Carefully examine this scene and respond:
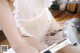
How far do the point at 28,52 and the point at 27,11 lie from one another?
251 mm

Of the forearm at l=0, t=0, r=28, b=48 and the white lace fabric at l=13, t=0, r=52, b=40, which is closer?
the forearm at l=0, t=0, r=28, b=48

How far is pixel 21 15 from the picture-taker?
2.05 feet

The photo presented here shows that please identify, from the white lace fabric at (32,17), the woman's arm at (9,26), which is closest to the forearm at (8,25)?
the woman's arm at (9,26)

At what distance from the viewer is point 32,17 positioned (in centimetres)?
65

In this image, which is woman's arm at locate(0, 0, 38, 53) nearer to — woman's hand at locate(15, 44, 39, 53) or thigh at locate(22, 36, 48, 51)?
woman's hand at locate(15, 44, 39, 53)

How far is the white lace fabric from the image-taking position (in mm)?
613

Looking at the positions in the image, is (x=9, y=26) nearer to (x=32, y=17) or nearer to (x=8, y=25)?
(x=8, y=25)

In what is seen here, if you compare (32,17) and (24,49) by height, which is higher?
(32,17)

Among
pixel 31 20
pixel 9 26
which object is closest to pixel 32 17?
pixel 31 20

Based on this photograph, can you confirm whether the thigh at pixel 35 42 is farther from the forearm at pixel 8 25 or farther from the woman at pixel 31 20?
the forearm at pixel 8 25

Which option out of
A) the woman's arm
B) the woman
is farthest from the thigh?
the woman's arm

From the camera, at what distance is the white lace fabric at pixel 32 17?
2.01 feet

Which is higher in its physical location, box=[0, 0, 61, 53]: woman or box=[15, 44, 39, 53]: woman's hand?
box=[0, 0, 61, 53]: woman

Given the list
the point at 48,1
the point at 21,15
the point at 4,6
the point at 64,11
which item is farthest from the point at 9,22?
the point at 64,11
